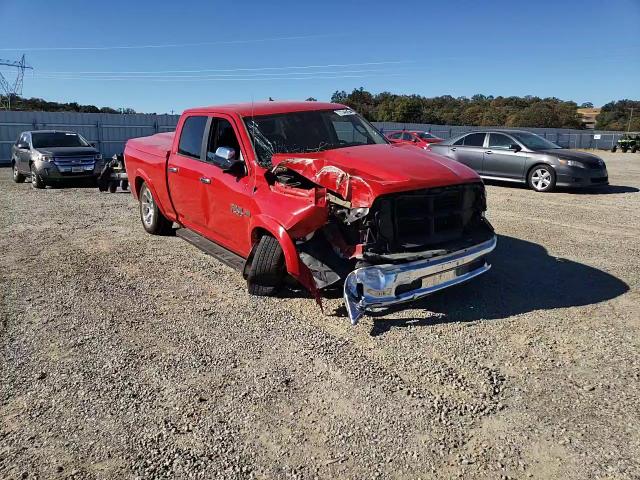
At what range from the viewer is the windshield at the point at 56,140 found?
1424 cm

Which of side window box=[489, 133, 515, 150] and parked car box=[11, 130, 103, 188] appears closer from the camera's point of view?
parked car box=[11, 130, 103, 188]

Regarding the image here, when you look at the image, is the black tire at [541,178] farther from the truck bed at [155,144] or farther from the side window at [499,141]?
the truck bed at [155,144]

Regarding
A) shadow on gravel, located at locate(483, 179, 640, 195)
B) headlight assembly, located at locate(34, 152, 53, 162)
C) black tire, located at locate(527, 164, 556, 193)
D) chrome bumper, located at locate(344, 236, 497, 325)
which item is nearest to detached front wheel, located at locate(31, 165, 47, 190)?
headlight assembly, located at locate(34, 152, 53, 162)

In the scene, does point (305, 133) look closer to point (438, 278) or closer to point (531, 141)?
point (438, 278)

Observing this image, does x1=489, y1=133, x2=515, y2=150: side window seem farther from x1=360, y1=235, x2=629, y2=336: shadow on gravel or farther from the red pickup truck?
the red pickup truck

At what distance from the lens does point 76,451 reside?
110 inches

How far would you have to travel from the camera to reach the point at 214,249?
571cm

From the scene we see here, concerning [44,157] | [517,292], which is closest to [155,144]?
[517,292]

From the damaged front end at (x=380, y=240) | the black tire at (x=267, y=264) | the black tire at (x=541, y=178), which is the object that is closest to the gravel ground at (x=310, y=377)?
the black tire at (x=267, y=264)

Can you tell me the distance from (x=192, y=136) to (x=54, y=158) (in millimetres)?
8890

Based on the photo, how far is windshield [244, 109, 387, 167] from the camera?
5230 millimetres

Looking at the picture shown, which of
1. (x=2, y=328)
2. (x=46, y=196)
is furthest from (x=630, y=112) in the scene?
(x=2, y=328)

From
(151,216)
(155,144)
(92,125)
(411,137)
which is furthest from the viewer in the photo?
(92,125)

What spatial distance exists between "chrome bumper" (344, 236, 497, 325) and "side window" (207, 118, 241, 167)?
6.96ft
